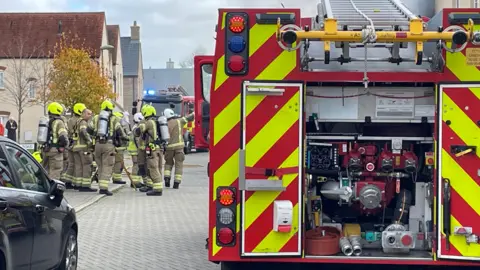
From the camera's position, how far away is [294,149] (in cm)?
582

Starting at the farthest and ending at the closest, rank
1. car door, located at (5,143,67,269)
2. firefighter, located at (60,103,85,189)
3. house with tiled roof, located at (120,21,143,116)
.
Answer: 1. house with tiled roof, located at (120,21,143,116)
2. firefighter, located at (60,103,85,189)
3. car door, located at (5,143,67,269)

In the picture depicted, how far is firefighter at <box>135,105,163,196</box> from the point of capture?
53.0 ft

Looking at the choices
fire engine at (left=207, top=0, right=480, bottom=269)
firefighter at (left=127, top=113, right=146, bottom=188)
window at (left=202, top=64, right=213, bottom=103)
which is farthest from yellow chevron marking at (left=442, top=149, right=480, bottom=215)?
firefighter at (left=127, top=113, right=146, bottom=188)

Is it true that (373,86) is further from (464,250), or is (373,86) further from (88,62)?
(88,62)

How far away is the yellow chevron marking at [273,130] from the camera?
5.80 meters

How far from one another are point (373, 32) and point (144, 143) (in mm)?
11583

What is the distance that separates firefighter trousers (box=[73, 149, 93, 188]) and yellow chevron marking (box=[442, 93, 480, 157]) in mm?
11572

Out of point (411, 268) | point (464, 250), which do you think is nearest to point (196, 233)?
point (411, 268)

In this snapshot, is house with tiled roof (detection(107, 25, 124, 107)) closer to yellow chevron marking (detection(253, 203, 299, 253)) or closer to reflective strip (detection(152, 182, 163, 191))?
reflective strip (detection(152, 182, 163, 191))

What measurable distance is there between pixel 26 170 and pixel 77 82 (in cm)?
3189

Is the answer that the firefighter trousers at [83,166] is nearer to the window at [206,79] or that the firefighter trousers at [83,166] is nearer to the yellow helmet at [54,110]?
the yellow helmet at [54,110]

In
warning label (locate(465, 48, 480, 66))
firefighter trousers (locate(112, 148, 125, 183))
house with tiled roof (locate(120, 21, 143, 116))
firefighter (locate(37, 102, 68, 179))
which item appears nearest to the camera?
warning label (locate(465, 48, 480, 66))

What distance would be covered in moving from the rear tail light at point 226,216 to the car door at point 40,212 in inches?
61.7

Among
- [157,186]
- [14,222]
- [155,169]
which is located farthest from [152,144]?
[14,222]
